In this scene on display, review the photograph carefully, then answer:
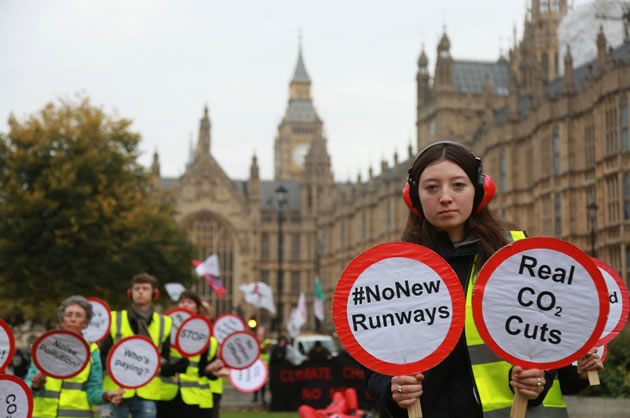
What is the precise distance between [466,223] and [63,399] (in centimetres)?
491

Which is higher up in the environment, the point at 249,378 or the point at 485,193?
the point at 485,193

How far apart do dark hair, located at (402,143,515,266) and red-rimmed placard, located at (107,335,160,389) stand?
5.42m

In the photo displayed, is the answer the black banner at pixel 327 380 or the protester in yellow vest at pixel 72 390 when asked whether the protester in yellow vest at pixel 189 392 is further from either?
the black banner at pixel 327 380

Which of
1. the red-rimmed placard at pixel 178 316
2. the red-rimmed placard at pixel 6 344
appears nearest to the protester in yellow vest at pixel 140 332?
the red-rimmed placard at pixel 178 316

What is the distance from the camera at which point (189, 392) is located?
9.67m

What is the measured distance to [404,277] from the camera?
3391 mm

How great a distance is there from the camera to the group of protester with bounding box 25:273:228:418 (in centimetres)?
757

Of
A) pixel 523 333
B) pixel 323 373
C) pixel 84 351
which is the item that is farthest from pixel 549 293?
pixel 323 373

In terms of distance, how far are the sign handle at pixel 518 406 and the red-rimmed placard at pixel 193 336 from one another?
6962mm

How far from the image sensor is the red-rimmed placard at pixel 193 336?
984 centimetres

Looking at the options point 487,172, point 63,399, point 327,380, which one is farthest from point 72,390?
point 487,172

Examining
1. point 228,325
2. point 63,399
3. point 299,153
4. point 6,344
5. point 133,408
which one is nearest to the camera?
point 6,344

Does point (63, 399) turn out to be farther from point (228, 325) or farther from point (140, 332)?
point (228, 325)

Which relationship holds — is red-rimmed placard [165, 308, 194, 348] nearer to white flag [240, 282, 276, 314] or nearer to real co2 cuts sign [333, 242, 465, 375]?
real co2 cuts sign [333, 242, 465, 375]
